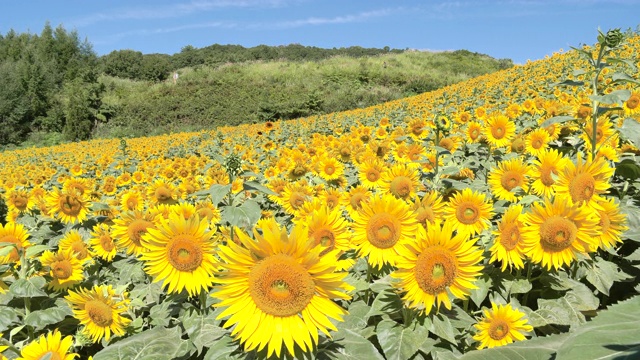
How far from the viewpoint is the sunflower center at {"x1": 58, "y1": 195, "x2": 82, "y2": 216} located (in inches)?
127

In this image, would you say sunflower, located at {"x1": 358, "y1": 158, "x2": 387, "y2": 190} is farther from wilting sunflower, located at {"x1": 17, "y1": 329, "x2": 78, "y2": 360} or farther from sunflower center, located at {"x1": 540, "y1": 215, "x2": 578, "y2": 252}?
wilting sunflower, located at {"x1": 17, "y1": 329, "x2": 78, "y2": 360}

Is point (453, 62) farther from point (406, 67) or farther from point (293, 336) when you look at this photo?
point (293, 336)

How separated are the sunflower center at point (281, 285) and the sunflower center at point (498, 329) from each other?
0.96 metres

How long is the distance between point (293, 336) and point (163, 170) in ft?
19.6

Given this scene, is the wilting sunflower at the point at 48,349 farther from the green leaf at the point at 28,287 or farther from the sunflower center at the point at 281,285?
the sunflower center at the point at 281,285

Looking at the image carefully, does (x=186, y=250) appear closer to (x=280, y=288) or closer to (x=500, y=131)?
(x=280, y=288)

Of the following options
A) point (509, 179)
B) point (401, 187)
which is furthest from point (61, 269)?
point (509, 179)

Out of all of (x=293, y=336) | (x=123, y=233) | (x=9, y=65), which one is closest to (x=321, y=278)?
(x=293, y=336)

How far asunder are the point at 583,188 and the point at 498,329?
900 mm

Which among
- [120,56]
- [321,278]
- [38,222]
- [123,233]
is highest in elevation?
[120,56]

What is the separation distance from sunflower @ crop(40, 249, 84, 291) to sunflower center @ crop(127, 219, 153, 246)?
0.50 meters

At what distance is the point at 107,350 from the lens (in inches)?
64.6

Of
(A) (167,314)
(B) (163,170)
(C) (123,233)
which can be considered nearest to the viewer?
(A) (167,314)

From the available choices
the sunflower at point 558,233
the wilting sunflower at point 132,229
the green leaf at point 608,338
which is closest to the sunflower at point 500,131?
the sunflower at point 558,233
